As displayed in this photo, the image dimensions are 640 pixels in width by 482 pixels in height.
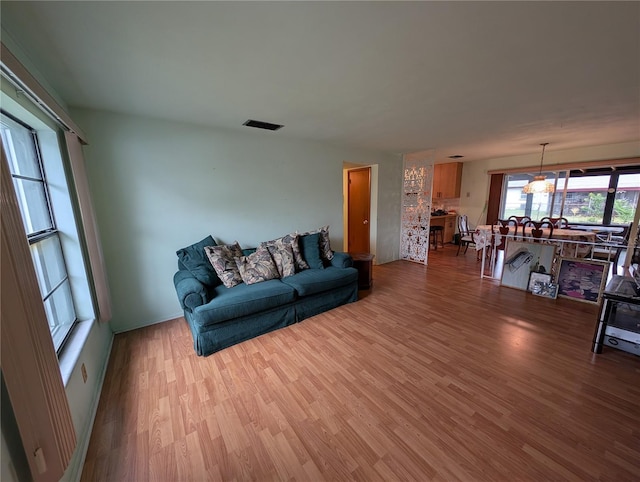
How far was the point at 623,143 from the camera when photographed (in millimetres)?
4492

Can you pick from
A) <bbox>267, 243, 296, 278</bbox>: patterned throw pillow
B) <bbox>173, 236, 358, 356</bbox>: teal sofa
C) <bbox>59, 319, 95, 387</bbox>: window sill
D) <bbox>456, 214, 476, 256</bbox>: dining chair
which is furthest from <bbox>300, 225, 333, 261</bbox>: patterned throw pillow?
<bbox>456, 214, 476, 256</bbox>: dining chair

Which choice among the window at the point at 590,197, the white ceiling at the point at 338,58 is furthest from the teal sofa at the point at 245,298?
the window at the point at 590,197

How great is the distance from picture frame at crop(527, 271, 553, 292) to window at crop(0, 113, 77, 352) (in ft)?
17.5

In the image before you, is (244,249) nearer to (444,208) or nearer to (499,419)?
(499,419)

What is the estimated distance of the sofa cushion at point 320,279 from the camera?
2914mm

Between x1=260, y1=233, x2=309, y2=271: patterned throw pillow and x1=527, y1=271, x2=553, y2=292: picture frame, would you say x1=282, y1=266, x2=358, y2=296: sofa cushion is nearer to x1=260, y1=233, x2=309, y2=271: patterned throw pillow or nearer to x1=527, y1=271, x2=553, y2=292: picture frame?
x1=260, y1=233, x2=309, y2=271: patterned throw pillow

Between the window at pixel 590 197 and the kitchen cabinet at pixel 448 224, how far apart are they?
68.0 inches

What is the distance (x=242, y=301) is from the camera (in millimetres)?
2475

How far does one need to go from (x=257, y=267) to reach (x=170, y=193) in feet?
4.42

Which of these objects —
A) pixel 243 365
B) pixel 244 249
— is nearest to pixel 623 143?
pixel 244 249

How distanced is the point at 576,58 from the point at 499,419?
248 centimetres

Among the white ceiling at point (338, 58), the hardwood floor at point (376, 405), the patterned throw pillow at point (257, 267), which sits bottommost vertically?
the hardwood floor at point (376, 405)

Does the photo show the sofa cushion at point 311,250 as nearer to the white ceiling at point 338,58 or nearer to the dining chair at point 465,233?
the white ceiling at point 338,58

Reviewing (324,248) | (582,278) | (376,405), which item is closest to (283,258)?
(324,248)
